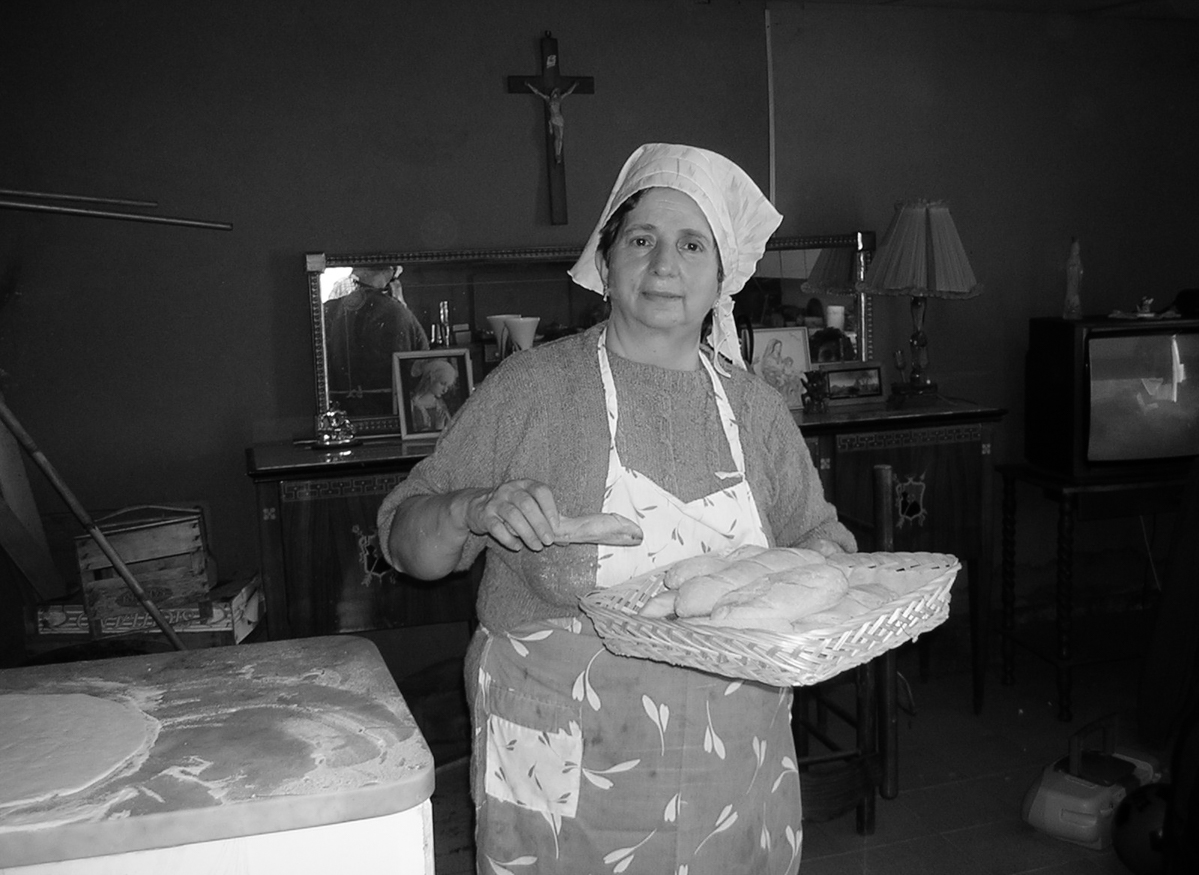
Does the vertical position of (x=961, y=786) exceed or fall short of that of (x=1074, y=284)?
it falls short

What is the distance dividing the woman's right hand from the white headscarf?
529mm

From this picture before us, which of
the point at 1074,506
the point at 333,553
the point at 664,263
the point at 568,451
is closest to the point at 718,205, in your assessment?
the point at 664,263

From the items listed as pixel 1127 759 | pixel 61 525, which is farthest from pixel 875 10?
pixel 61 525

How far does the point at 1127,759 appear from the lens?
2.97 meters

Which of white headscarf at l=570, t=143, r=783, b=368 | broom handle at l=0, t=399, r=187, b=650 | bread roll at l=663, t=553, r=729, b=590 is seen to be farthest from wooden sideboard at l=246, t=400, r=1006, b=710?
bread roll at l=663, t=553, r=729, b=590

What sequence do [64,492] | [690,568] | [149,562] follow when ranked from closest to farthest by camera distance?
[690,568]
[64,492]
[149,562]

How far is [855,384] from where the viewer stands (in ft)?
12.3

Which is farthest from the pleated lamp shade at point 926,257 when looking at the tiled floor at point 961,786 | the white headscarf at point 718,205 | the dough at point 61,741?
the dough at point 61,741

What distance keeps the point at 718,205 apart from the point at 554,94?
1.97 meters

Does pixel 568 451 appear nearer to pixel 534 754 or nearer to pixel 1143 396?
pixel 534 754

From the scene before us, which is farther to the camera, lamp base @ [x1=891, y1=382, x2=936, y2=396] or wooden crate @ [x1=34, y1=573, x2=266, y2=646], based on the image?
lamp base @ [x1=891, y1=382, x2=936, y2=396]

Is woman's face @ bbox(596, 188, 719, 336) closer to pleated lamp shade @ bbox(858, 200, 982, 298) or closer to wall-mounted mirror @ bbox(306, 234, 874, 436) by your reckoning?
wall-mounted mirror @ bbox(306, 234, 874, 436)

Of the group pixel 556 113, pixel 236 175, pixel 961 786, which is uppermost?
pixel 556 113

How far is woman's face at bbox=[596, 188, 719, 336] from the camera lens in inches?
65.6
